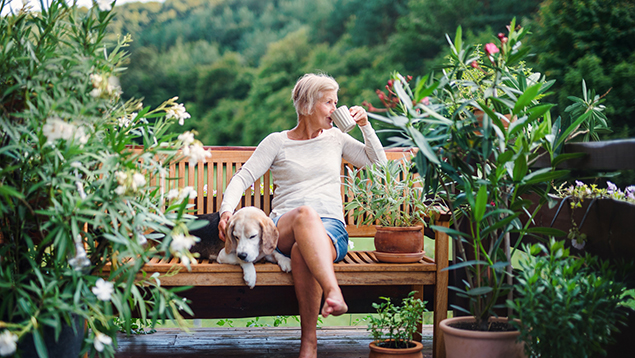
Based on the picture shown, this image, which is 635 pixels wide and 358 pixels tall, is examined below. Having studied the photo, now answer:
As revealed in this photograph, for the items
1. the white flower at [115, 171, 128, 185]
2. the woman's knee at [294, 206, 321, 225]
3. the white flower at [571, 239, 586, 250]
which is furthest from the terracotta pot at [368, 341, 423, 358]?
the white flower at [115, 171, 128, 185]

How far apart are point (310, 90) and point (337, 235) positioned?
29.4 inches

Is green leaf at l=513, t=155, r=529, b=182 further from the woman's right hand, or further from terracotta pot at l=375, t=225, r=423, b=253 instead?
the woman's right hand

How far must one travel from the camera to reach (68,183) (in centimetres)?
157

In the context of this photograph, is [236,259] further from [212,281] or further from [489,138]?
[489,138]

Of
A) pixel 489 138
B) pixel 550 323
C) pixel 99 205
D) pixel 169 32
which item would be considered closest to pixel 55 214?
pixel 99 205

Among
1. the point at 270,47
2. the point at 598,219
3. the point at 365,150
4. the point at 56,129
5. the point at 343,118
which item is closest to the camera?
the point at 56,129

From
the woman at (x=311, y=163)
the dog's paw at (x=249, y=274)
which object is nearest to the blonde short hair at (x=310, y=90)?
the woman at (x=311, y=163)

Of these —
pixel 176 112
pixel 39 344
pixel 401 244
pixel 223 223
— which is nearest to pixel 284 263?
pixel 223 223

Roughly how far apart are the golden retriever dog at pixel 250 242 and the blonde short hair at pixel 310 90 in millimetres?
645

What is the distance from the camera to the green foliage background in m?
13.2

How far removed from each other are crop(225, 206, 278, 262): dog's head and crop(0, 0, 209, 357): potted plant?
0.52m

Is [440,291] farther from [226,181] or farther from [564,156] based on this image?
[226,181]

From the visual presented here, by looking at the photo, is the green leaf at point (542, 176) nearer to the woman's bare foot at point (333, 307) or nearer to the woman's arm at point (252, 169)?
the woman's bare foot at point (333, 307)

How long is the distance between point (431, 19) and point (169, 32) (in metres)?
8.40
